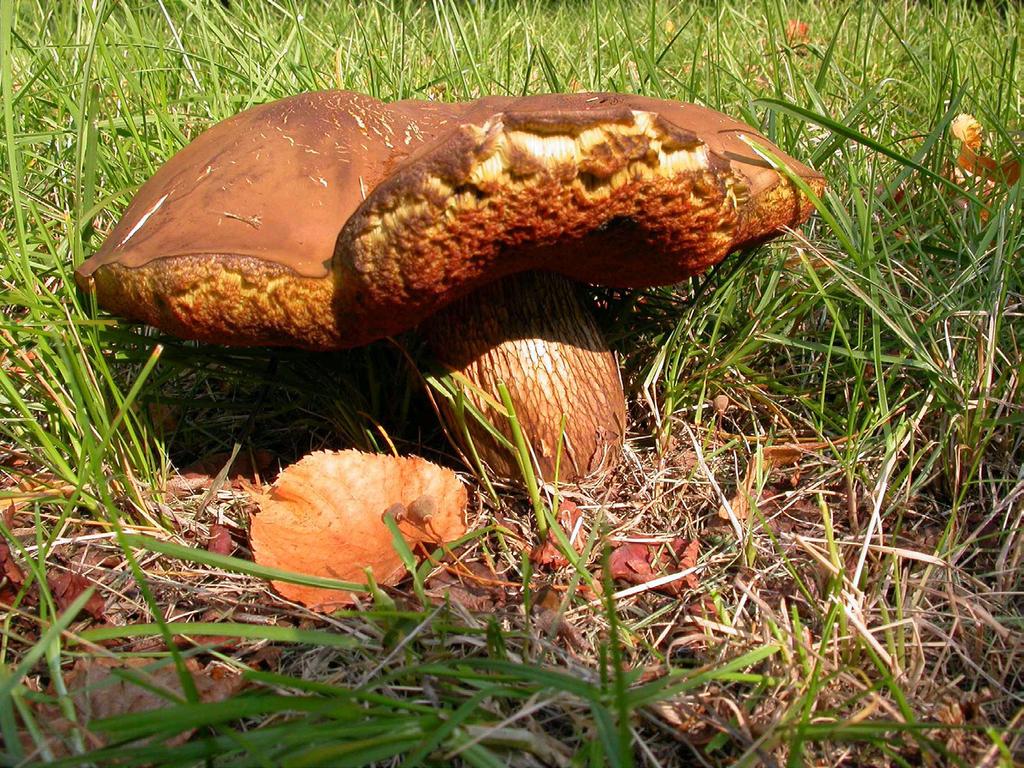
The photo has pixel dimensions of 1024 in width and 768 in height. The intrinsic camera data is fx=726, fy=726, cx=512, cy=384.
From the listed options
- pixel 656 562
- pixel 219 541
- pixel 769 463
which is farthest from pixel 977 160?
pixel 219 541

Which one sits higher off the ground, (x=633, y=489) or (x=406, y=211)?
(x=406, y=211)

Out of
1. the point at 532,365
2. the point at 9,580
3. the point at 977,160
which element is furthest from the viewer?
the point at 977,160

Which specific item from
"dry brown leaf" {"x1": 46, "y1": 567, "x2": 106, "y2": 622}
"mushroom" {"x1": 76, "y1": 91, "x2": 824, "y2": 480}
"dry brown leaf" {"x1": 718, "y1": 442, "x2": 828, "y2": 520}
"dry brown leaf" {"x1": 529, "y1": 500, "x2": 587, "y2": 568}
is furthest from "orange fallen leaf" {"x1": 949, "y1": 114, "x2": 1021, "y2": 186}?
"dry brown leaf" {"x1": 46, "y1": 567, "x2": 106, "y2": 622}

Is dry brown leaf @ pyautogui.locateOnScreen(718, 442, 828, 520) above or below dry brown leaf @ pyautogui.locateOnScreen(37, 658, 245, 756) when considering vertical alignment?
below

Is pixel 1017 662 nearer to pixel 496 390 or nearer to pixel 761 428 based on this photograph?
pixel 761 428

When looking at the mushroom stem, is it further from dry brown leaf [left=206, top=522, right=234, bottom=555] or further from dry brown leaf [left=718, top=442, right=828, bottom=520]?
dry brown leaf [left=206, top=522, right=234, bottom=555]

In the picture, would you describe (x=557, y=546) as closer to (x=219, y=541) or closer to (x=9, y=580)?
(x=219, y=541)
